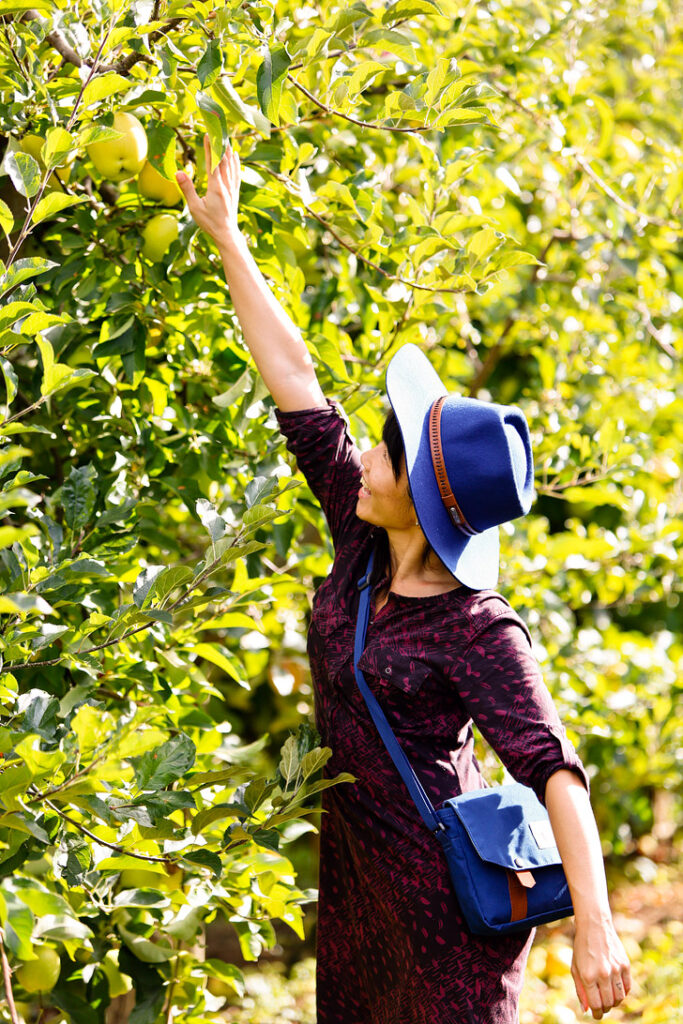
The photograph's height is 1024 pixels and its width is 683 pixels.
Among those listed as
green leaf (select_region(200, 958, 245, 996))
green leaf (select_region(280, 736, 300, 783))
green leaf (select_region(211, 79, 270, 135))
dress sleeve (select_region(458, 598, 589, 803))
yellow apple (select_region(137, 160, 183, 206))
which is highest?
green leaf (select_region(211, 79, 270, 135))

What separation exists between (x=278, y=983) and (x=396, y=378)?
6.75 feet

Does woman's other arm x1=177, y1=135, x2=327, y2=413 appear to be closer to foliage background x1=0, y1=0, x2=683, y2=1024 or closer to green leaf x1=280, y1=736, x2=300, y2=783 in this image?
foliage background x1=0, y1=0, x2=683, y2=1024

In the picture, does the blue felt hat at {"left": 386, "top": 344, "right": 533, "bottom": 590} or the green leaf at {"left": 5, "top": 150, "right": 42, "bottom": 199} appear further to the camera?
the blue felt hat at {"left": 386, "top": 344, "right": 533, "bottom": 590}

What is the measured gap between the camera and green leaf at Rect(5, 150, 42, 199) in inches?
45.9

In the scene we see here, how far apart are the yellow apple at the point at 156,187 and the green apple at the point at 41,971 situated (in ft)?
3.59

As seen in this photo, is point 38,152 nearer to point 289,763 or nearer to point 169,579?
point 169,579

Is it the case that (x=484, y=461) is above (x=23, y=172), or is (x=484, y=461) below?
below

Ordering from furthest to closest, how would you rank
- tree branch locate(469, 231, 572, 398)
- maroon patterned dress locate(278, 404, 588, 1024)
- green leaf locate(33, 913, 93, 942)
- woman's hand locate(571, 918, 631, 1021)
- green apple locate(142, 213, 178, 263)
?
tree branch locate(469, 231, 572, 398) < green apple locate(142, 213, 178, 263) < maroon patterned dress locate(278, 404, 588, 1024) < woman's hand locate(571, 918, 631, 1021) < green leaf locate(33, 913, 93, 942)

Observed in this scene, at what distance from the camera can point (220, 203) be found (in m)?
1.47

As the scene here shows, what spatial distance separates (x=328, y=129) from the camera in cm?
195

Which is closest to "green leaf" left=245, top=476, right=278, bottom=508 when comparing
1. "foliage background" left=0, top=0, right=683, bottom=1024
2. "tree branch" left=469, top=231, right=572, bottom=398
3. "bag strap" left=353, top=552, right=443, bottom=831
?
"foliage background" left=0, top=0, right=683, bottom=1024

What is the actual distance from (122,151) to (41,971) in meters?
1.13

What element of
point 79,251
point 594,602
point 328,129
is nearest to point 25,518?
point 79,251

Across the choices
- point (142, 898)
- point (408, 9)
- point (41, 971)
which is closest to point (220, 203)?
point (408, 9)
